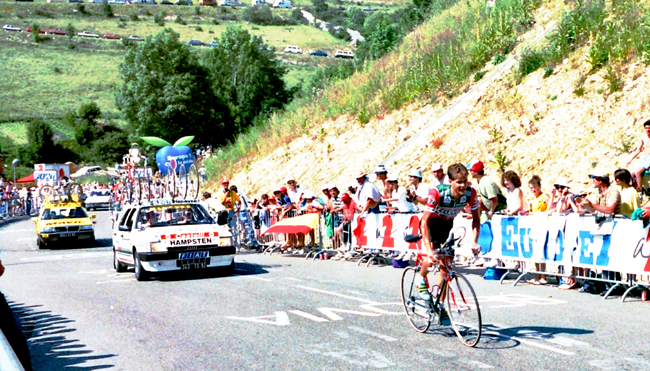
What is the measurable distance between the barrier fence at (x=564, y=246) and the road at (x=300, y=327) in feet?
1.65

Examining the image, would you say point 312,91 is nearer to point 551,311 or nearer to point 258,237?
point 258,237

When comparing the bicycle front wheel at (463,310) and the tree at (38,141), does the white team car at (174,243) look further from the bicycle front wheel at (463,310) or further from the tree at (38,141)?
the tree at (38,141)

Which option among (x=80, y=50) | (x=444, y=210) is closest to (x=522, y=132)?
(x=444, y=210)

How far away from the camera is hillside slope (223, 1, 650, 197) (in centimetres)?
2336

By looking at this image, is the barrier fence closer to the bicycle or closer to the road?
the road

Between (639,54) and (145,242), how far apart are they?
17954mm

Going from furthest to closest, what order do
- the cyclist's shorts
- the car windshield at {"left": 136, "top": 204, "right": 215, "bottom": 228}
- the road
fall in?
1. the car windshield at {"left": 136, "top": 204, "right": 215, "bottom": 228}
2. the cyclist's shorts
3. the road

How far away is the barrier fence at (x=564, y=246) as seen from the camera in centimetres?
1136

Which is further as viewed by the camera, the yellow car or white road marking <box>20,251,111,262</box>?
the yellow car

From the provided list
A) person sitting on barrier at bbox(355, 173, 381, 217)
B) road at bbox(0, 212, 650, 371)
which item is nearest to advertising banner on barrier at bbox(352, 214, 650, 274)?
road at bbox(0, 212, 650, 371)

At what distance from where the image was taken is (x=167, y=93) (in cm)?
6662

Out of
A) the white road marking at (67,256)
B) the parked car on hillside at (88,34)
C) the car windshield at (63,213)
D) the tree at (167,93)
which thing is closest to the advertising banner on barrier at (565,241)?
the white road marking at (67,256)

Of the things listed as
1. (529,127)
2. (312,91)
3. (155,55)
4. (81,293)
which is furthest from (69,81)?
(81,293)

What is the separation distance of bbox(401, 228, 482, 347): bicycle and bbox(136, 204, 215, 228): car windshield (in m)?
8.52
